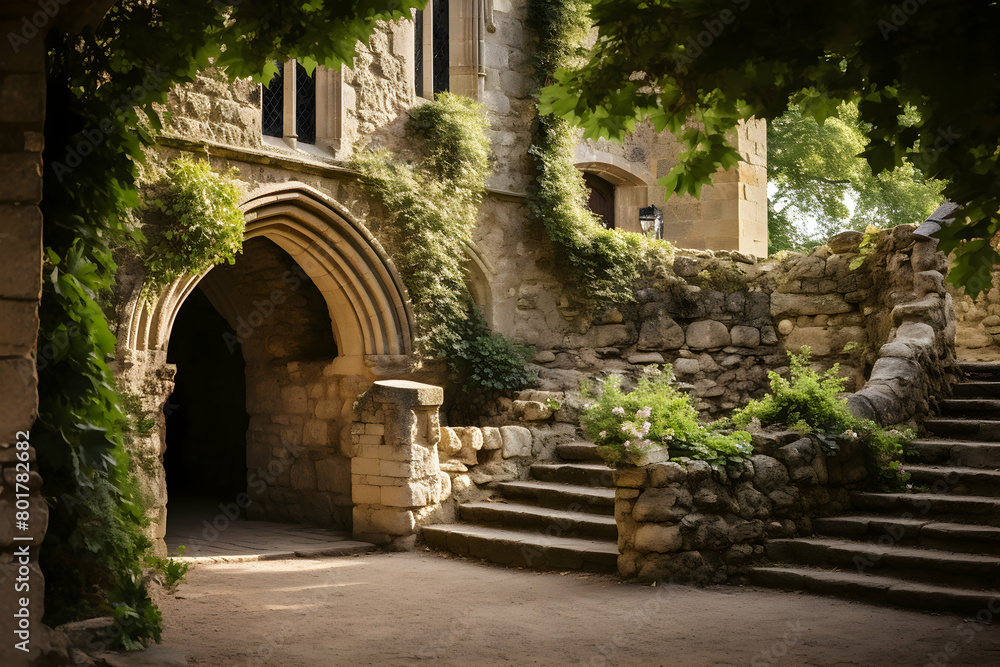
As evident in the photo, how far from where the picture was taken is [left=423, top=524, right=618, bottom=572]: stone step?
22.8ft

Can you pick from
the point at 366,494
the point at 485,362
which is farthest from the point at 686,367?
the point at 366,494

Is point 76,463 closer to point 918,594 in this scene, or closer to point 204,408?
point 918,594

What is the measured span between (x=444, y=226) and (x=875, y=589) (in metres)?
5.48

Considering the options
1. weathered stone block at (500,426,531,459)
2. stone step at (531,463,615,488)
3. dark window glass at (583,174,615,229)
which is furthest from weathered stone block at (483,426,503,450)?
dark window glass at (583,174,615,229)

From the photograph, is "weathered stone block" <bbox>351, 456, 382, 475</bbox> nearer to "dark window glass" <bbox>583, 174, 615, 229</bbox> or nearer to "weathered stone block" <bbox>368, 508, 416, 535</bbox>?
"weathered stone block" <bbox>368, 508, 416, 535</bbox>

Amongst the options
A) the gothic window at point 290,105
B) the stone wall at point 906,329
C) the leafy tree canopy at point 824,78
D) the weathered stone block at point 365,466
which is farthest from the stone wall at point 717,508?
the gothic window at point 290,105

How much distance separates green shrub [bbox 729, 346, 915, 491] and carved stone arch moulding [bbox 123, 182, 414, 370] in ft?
11.8

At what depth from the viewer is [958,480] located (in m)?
6.77

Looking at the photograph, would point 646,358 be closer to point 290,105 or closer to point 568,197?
point 568,197

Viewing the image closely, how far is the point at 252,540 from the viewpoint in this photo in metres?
8.64

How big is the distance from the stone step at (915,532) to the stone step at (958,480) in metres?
0.45

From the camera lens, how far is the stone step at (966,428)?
7.50 m

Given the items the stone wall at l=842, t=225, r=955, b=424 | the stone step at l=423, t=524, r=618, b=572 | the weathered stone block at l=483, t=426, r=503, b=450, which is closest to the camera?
the stone step at l=423, t=524, r=618, b=572

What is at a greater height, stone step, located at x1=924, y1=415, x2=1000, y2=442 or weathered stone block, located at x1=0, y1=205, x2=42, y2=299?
weathered stone block, located at x1=0, y1=205, x2=42, y2=299
